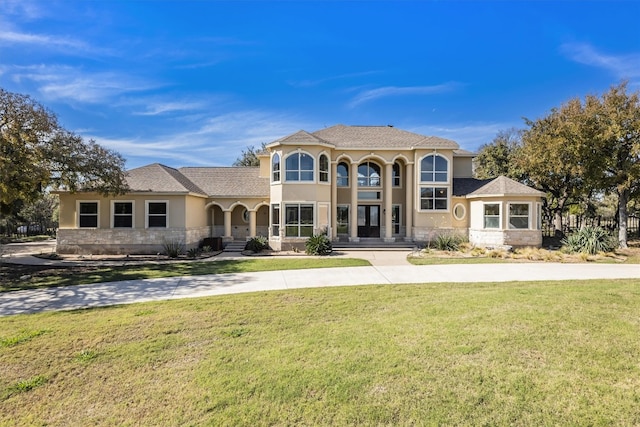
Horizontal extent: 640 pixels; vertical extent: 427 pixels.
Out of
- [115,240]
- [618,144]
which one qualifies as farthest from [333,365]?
[618,144]

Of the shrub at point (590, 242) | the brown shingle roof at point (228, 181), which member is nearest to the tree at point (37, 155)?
the brown shingle roof at point (228, 181)

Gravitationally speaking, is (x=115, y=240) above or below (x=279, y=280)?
above

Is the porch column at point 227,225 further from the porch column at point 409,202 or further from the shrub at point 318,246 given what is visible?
the porch column at point 409,202

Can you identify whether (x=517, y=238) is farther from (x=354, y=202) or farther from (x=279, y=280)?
(x=279, y=280)

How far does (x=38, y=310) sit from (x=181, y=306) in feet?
11.2

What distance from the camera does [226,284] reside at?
10.9m

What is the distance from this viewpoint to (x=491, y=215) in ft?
67.9

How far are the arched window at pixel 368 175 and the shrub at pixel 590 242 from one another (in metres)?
11.8

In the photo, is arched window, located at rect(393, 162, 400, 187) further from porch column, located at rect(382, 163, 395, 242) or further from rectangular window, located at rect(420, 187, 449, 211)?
rectangular window, located at rect(420, 187, 449, 211)

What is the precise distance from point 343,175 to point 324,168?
2733 millimetres

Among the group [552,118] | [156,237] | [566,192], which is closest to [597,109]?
[552,118]

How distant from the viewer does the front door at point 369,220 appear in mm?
24094

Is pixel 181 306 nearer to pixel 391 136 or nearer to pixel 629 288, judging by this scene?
pixel 629 288

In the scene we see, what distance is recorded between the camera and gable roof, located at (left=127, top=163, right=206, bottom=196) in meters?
19.6
